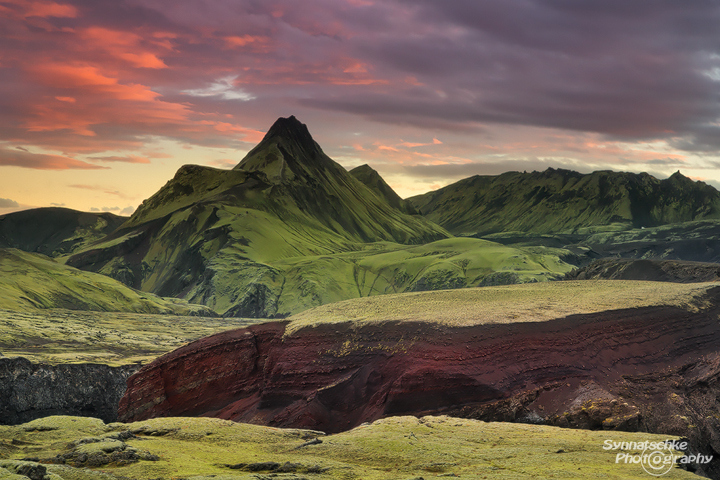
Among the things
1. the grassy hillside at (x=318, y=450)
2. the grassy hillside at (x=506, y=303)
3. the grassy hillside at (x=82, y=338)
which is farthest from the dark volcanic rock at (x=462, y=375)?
the grassy hillside at (x=82, y=338)

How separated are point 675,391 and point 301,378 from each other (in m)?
33.4

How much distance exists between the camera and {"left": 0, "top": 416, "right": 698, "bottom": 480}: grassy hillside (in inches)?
1271

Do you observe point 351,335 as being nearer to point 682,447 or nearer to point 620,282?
point 682,447

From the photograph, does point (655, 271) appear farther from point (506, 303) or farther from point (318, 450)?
point (318, 450)

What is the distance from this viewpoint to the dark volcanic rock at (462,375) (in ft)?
162

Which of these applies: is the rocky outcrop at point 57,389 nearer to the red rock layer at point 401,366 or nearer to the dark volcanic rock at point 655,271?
the red rock layer at point 401,366

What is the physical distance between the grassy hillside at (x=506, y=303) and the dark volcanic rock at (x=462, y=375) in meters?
1.52

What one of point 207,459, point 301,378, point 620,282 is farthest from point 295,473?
point 620,282

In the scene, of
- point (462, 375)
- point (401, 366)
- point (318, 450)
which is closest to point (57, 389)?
point (401, 366)

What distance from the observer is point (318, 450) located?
38.3 meters

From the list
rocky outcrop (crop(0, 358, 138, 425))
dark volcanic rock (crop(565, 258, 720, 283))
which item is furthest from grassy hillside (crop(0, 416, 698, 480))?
dark volcanic rock (crop(565, 258, 720, 283))

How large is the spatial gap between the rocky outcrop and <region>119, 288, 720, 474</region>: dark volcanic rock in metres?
38.7

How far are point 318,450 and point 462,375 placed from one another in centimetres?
1678

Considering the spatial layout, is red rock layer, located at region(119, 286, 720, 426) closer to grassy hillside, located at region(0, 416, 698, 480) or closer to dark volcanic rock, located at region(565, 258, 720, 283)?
grassy hillside, located at region(0, 416, 698, 480)
